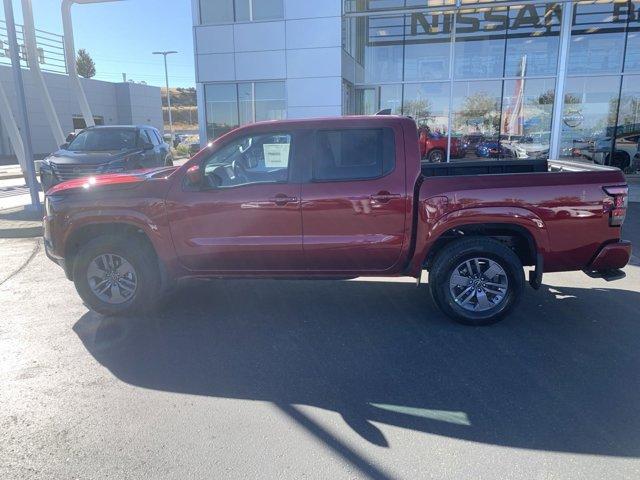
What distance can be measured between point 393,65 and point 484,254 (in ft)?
46.3

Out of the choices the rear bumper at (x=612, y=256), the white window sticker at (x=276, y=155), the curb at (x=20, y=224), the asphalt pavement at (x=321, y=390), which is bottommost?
the asphalt pavement at (x=321, y=390)

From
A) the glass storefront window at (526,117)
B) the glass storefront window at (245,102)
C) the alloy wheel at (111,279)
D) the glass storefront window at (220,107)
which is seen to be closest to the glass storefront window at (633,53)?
the glass storefront window at (526,117)

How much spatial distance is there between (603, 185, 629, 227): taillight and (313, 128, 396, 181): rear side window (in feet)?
6.37

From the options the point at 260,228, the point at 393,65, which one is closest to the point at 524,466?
the point at 260,228

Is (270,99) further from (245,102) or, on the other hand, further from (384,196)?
(384,196)

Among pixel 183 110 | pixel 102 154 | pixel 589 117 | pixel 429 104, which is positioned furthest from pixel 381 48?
pixel 183 110

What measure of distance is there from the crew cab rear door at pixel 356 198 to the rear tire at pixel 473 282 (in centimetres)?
48

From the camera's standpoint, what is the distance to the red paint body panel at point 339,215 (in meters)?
4.38

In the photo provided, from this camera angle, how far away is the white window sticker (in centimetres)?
470

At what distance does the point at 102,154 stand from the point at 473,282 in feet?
31.3

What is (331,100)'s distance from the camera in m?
14.5

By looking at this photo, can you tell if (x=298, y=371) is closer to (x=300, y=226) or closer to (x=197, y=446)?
(x=197, y=446)

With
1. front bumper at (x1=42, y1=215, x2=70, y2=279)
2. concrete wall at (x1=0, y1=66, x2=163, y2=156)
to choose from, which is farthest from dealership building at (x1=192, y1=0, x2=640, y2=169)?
concrete wall at (x1=0, y1=66, x2=163, y2=156)

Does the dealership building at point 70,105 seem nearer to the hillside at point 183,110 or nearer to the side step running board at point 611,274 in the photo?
the side step running board at point 611,274
